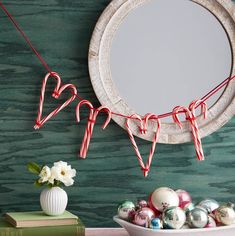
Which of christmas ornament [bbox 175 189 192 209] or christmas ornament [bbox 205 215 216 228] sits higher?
christmas ornament [bbox 175 189 192 209]

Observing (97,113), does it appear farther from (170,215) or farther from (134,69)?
(170,215)

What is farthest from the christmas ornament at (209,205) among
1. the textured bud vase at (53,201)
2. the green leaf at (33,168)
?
the green leaf at (33,168)

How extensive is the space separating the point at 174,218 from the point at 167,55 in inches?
26.4

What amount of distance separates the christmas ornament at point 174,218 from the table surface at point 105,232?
1.03 feet

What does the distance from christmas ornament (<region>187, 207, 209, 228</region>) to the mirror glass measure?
18.2 inches

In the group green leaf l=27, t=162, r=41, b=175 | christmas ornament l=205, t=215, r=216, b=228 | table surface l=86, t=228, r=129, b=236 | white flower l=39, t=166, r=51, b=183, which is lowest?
table surface l=86, t=228, r=129, b=236

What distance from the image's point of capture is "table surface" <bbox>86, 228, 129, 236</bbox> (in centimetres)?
237

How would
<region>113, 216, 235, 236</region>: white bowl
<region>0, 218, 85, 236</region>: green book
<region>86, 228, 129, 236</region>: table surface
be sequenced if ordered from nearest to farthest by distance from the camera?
<region>113, 216, 235, 236</region>: white bowl → <region>0, 218, 85, 236</region>: green book → <region>86, 228, 129, 236</region>: table surface

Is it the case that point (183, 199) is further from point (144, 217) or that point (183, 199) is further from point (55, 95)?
point (55, 95)

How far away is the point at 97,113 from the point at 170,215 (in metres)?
0.53

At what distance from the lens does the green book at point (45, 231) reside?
2166mm

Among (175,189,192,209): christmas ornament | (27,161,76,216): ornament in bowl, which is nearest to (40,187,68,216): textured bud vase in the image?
(27,161,76,216): ornament in bowl

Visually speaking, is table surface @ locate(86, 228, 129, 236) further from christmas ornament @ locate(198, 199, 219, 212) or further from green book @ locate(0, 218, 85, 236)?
christmas ornament @ locate(198, 199, 219, 212)

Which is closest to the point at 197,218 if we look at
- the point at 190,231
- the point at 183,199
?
the point at 190,231
